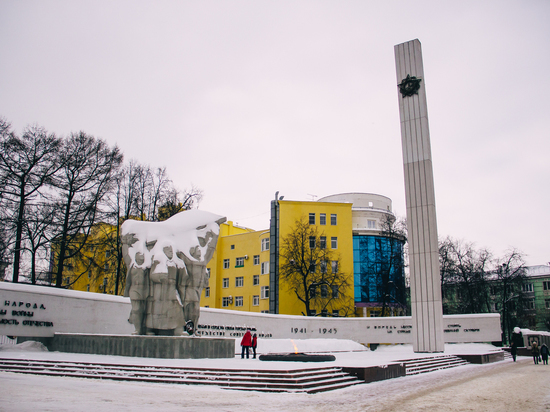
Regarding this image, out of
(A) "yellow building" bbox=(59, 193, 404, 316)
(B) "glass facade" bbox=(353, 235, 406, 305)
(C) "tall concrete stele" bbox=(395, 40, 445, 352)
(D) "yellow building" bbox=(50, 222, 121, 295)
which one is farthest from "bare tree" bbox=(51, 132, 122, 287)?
(B) "glass facade" bbox=(353, 235, 406, 305)

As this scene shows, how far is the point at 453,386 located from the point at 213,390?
6200mm

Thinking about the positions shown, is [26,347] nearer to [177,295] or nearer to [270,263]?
[177,295]

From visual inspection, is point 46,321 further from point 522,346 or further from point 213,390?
point 522,346

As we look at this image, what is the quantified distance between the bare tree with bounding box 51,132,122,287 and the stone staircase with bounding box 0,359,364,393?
40.9ft

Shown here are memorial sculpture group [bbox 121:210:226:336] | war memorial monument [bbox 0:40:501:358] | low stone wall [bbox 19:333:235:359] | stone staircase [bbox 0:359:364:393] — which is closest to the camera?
stone staircase [bbox 0:359:364:393]

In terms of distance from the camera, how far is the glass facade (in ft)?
136

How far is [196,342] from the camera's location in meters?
16.4

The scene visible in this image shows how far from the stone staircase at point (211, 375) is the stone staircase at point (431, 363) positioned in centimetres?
486

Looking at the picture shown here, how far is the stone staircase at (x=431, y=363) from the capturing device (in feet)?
55.4

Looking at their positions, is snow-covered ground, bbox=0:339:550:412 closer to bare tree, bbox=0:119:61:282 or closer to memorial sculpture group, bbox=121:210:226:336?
memorial sculpture group, bbox=121:210:226:336

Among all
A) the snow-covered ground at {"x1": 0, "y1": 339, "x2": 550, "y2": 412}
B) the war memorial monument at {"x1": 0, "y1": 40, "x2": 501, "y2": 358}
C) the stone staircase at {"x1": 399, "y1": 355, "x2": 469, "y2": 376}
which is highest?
the war memorial monument at {"x1": 0, "y1": 40, "x2": 501, "y2": 358}

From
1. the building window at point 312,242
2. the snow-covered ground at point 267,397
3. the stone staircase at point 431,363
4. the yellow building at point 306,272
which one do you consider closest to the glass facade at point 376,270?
the yellow building at point 306,272

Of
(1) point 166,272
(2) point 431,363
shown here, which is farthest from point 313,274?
(1) point 166,272

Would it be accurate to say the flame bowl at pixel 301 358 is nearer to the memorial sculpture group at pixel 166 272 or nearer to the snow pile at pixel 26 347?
the memorial sculpture group at pixel 166 272
